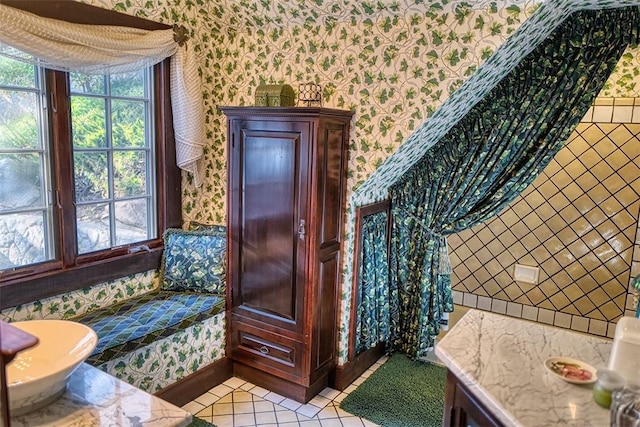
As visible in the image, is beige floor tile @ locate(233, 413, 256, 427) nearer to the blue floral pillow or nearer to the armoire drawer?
the armoire drawer

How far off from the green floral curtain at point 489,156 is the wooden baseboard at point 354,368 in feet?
0.60

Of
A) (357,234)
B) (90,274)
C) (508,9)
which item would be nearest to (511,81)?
(508,9)

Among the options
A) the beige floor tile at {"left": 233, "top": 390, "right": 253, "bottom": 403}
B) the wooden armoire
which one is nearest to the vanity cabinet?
the wooden armoire

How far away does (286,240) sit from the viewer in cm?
275

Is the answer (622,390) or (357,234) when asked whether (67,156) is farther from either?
(622,390)

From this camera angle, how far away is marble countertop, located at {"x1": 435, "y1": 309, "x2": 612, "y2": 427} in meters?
1.35

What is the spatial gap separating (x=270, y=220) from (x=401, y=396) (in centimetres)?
130

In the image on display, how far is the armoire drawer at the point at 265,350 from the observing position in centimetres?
282

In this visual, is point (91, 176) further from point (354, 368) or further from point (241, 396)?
point (354, 368)

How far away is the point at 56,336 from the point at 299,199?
53.0 inches

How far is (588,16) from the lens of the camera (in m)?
2.53

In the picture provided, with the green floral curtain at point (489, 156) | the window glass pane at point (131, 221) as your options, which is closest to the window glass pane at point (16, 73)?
the window glass pane at point (131, 221)

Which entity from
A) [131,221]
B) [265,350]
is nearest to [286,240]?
[265,350]

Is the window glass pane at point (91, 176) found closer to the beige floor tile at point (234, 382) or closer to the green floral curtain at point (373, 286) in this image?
the beige floor tile at point (234, 382)
